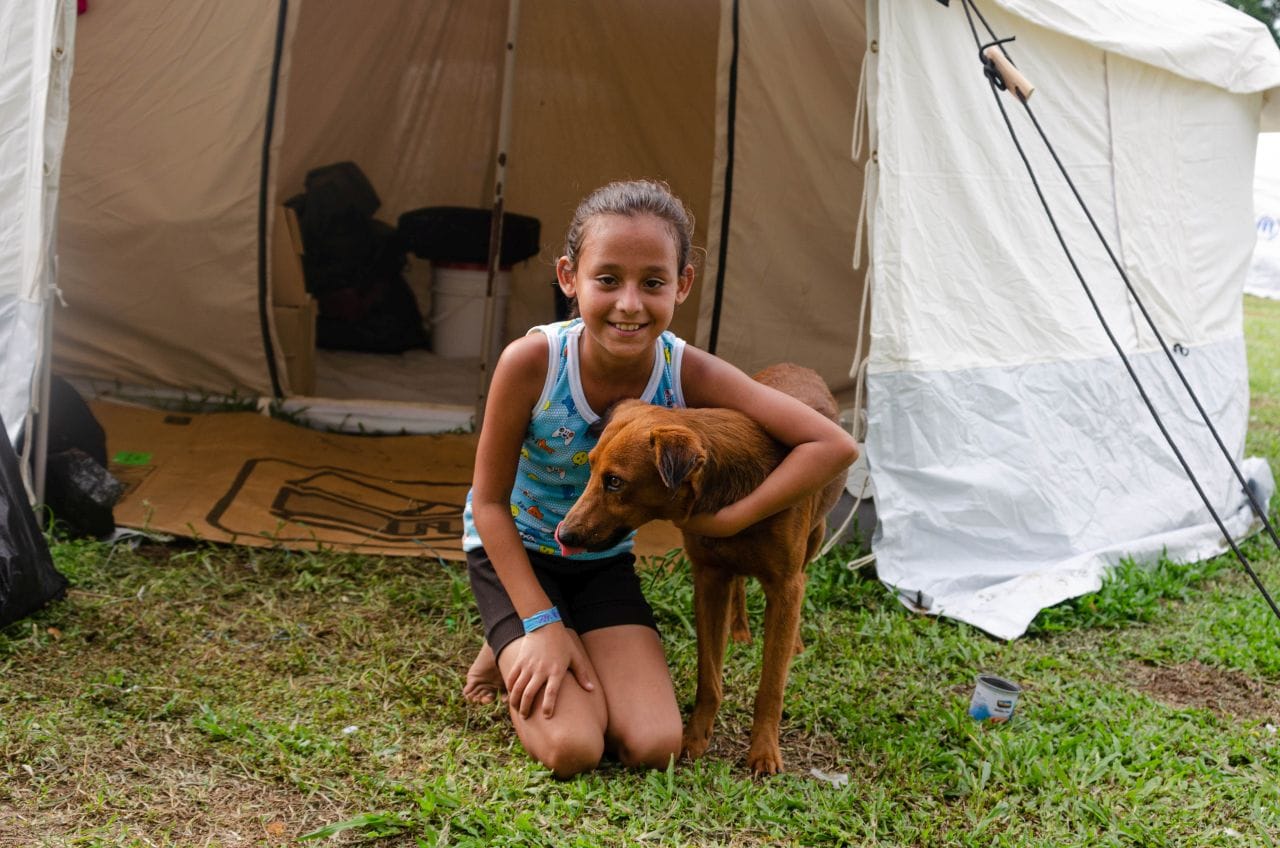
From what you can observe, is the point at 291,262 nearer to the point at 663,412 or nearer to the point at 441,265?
the point at 441,265

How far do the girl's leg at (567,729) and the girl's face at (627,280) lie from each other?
0.76 m

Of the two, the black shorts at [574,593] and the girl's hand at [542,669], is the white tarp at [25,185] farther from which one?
the girl's hand at [542,669]

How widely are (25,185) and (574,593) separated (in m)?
2.11

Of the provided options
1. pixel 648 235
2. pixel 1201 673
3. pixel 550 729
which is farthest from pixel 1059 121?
pixel 550 729

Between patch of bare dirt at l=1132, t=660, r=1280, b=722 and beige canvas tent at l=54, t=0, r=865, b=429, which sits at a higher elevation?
beige canvas tent at l=54, t=0, r=865, b=429

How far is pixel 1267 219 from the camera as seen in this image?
14.6m

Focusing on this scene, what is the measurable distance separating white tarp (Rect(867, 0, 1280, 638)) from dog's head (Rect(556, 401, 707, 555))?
1.59 metres

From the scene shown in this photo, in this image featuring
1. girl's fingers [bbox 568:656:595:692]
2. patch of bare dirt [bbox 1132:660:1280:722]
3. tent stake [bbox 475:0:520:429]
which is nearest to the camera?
girl's fingers [bbox 568:656:595:692]

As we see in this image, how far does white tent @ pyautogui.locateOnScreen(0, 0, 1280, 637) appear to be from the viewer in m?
3.79

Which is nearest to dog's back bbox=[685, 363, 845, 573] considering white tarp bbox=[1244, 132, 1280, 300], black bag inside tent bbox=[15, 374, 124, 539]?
black bag inside tent bbox=[15, 374, 124, 539]

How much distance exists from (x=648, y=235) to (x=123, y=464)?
9.58 feet

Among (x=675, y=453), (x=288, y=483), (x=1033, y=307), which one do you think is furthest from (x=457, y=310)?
(x=675, y=453)

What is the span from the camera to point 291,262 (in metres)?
5.30

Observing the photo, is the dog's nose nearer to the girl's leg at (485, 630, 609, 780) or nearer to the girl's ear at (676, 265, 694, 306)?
the girl's leg at (485, 630, 609, 780)
